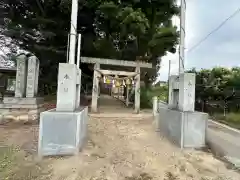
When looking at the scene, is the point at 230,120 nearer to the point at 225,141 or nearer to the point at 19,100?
the point at 225,141

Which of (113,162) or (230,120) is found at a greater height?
(230,120)

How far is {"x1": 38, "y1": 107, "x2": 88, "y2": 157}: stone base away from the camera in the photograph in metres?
3.73

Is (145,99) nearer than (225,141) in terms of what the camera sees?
No

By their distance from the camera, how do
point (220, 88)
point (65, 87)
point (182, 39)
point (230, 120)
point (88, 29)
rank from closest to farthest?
point (65, 87), point (182, 39), point (230, 120), point (220, 88), point (88, 29)

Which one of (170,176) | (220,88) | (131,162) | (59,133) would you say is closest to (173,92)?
→ (131,162)

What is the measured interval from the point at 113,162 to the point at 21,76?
4813 mm

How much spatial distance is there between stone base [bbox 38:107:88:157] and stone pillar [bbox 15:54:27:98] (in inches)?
138

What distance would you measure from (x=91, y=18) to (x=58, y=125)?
883cm

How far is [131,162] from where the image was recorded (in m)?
3.78

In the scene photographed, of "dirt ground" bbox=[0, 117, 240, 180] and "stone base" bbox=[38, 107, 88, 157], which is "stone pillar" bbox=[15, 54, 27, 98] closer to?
"dirt ground" bbox=[0, 117, 240, 180]

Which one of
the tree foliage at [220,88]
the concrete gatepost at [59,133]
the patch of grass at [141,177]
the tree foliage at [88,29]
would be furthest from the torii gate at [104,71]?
the patch of grass at [141,177]

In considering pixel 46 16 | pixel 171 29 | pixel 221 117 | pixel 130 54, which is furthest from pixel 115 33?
pixel 221 117

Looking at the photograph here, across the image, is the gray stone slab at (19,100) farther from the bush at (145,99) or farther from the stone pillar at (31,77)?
the bush at (145,99)

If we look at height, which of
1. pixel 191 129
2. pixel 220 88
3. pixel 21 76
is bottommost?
pixel 191 129
